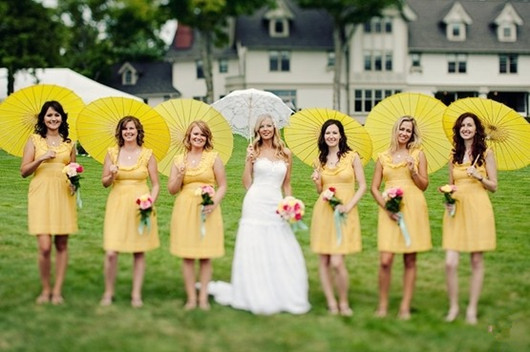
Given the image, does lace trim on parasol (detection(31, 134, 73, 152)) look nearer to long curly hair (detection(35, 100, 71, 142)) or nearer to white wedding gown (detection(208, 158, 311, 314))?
long curly hair (detection(35, 100, 71, 142))

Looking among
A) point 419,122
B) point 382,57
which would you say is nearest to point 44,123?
point 419,122

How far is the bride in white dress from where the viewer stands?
744cm

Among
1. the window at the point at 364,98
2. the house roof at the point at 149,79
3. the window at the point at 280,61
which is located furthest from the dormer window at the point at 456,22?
the house roof at the point at 149,79

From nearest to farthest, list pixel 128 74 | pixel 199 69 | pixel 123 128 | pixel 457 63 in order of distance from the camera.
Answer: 1. pixel 123 128
2. pixel 457 63
3. pixel 199 69
4. pixel 128 74

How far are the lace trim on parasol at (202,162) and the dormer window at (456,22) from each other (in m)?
47.6

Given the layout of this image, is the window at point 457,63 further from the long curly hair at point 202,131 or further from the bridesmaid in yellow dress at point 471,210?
the long curly hair at point 202,131

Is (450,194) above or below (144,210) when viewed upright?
above

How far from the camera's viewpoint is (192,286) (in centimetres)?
751

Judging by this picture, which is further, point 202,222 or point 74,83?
point 74,83

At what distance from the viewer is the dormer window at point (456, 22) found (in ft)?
171

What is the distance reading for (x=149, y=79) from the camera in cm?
5666

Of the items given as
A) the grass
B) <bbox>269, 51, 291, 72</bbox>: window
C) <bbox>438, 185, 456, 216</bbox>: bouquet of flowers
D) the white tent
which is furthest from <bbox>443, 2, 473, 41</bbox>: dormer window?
<bbox>438, 185, 456, 216</bbox>: bouquet of flowers

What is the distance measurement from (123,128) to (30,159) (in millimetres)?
1051

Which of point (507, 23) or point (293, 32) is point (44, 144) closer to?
point (293, 32)
